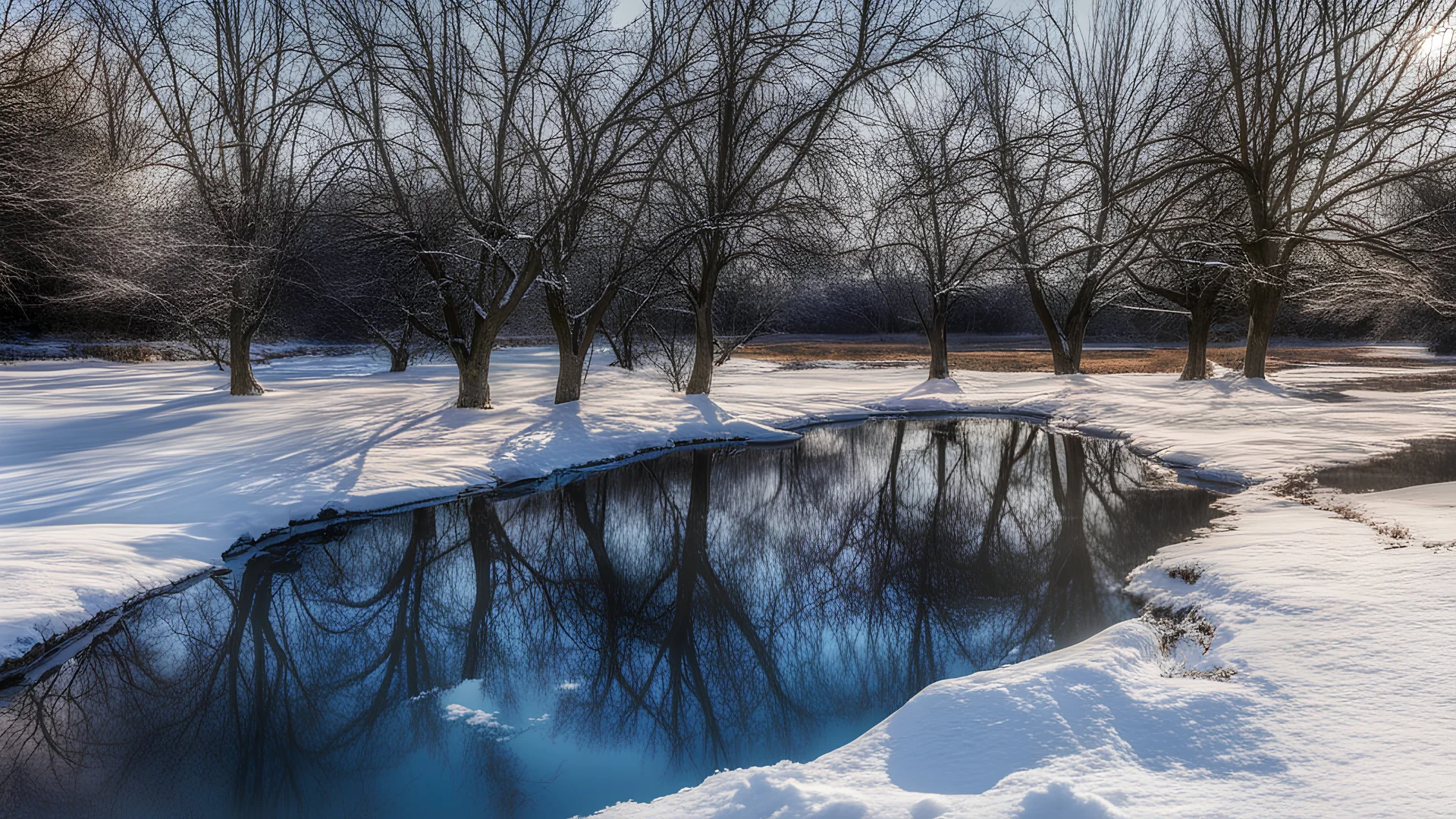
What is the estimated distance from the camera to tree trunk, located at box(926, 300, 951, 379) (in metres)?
22.3

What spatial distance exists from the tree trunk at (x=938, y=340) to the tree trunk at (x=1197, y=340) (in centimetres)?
613

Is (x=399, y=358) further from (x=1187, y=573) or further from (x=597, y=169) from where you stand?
(x=1187, y=573)

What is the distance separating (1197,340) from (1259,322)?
159 inches

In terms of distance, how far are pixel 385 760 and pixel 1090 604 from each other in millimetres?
5216

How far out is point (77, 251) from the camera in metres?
11.6

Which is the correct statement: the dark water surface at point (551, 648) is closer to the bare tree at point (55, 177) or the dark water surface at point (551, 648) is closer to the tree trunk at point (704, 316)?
the bare tree at point (55, 177)

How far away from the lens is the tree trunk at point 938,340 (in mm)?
22266

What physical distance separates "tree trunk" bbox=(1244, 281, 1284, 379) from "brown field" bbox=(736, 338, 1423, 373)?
9977 mm

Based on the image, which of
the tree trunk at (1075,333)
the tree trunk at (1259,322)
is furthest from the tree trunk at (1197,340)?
the tree trunk at (1259,322)

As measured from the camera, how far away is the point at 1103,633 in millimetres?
5367

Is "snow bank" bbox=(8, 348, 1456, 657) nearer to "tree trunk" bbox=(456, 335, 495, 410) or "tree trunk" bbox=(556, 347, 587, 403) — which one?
"tree trunk" bbox=(456, 335, 495, 410)

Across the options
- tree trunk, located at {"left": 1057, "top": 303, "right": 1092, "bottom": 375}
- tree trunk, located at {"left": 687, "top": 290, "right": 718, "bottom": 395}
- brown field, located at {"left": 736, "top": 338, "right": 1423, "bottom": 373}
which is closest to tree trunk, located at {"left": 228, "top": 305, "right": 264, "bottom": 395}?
tree trunk, located at {"left": 687, "top": 290, "right": 718, "bottom": 395}

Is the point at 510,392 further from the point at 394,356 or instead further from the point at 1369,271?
the point at 1369,271

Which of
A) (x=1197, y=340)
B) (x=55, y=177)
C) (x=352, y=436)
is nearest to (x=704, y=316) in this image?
(x=352, y=436)
